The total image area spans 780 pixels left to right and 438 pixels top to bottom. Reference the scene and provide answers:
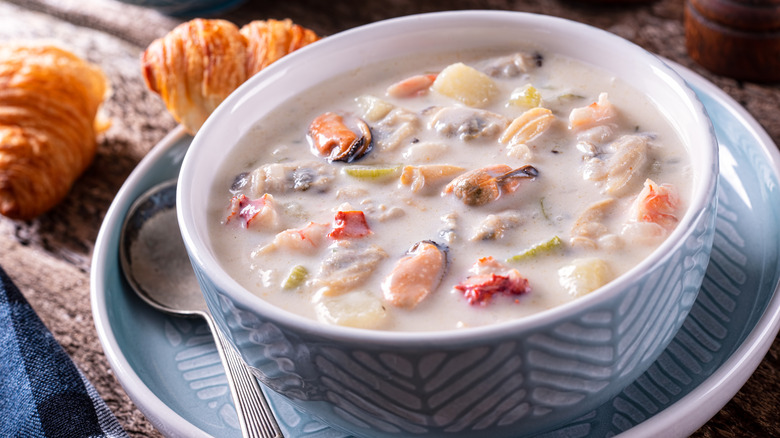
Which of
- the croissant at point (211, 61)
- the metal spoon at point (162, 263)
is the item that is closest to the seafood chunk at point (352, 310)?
the metal spoon at point (162, 263)

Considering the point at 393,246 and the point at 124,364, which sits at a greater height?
Result: the point at 393,246

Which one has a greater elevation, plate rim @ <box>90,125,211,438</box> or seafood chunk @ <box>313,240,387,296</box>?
seafood chunk @ <box>313,240,387,296</box>

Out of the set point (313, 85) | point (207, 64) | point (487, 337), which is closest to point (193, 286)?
point (313, 85)

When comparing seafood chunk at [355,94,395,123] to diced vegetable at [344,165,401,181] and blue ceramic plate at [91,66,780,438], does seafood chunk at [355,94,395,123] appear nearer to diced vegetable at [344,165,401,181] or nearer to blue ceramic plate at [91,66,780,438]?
diced vegetable at [344,165,401,181]

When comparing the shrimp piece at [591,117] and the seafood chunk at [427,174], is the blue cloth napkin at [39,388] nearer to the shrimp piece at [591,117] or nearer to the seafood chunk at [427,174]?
the seafood chunk at [427,174]

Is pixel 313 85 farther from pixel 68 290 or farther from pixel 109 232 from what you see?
pixel 68 290

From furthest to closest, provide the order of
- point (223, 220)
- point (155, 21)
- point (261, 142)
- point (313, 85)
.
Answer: point (155, 21) → point (313, 85) → point (261, 142) → point (223, 220)

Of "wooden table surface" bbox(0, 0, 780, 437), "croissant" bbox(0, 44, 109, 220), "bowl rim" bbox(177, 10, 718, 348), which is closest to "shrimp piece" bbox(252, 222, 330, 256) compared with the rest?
"bowl rim" bbox(177, 10, 718, 348)

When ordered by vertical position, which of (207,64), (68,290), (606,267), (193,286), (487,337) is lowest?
(68,290)
